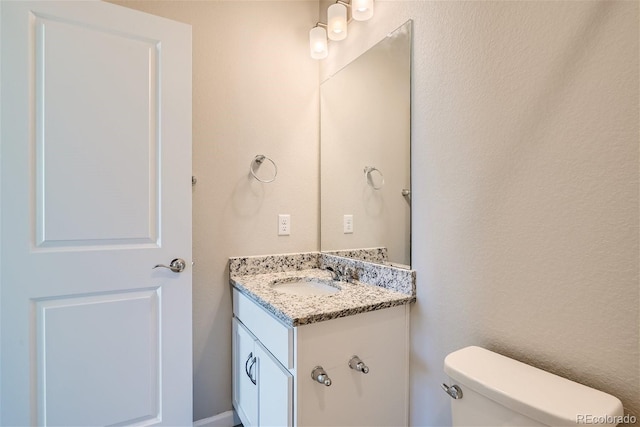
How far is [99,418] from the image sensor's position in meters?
1.29

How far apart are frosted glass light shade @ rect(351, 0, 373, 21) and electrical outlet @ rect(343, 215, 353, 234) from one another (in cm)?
99

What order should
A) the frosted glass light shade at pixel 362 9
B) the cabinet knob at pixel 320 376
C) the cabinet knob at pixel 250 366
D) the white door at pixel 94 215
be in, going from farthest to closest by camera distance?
the frosted glass light shade at pixel 362 9, the cabinet knob at pixel 250 366, the white door at pixel 94 215, the cabinet knob at pixel 320 376

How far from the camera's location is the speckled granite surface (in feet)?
3.60

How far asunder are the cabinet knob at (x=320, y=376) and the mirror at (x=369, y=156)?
1.83ft

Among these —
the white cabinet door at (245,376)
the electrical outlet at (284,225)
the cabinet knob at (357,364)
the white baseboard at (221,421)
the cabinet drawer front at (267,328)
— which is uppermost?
the electrical outlet at (284,225)

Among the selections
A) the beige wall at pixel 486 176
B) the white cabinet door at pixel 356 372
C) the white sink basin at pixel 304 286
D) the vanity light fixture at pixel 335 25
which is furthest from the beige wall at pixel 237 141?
the white cabinet door at pixel 356 372

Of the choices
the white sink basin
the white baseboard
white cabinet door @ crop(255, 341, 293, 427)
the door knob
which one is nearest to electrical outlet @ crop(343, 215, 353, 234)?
the white sink basin

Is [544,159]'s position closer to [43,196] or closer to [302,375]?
[302,375]

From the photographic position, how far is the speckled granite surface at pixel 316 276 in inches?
43.3

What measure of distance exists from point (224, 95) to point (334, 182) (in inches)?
30.0

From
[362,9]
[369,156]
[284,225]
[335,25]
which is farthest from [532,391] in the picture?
[335,25]

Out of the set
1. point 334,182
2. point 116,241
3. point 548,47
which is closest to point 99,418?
point 116,241

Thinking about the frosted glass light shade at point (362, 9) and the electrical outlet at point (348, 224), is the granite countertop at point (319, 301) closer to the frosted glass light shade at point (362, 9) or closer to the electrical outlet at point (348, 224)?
the electrical outlet at point (348, 224)

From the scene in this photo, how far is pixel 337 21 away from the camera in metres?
1.64
